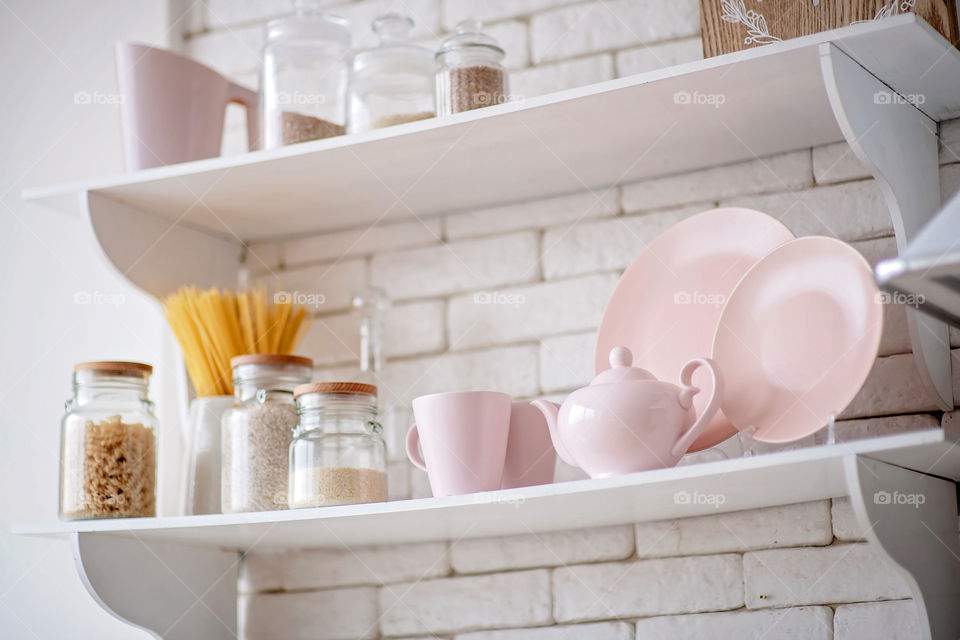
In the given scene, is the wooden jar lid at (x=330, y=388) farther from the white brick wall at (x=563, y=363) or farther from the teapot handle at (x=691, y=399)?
the teapot handle at (x=691, y=399)

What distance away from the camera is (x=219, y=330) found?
4.30 feet

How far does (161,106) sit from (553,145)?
50cm

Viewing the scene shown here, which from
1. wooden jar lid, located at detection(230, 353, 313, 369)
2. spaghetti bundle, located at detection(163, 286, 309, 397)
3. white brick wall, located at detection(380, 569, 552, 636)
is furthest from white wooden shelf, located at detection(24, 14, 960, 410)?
white brick wall, located at detection(380, 569, 552, 636)

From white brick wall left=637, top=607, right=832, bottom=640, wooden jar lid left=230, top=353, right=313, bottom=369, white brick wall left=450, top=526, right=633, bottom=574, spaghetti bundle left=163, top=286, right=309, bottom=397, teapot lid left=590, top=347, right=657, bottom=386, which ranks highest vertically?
spaghetti bundle left=163, top=286, right=309, bottom=397

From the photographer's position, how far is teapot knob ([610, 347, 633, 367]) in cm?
105

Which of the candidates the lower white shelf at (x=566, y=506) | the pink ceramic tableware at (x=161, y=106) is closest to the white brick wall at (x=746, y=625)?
the lower white shelf at (x=566, y=506)

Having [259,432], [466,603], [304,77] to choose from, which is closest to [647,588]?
[466,603]

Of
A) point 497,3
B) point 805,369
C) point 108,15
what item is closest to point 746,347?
point 805,369

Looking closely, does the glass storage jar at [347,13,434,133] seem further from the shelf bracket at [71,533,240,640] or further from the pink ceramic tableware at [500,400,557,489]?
the shelf bracket at [71,533,240,640]

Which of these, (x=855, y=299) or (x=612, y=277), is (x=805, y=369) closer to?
(x=855, y=299)

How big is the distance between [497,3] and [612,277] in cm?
42

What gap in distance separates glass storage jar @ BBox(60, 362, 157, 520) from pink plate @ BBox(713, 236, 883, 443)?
0.66 metres

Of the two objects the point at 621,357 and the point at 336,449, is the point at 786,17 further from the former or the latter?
the point at 336,449

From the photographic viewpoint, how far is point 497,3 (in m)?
1.46
